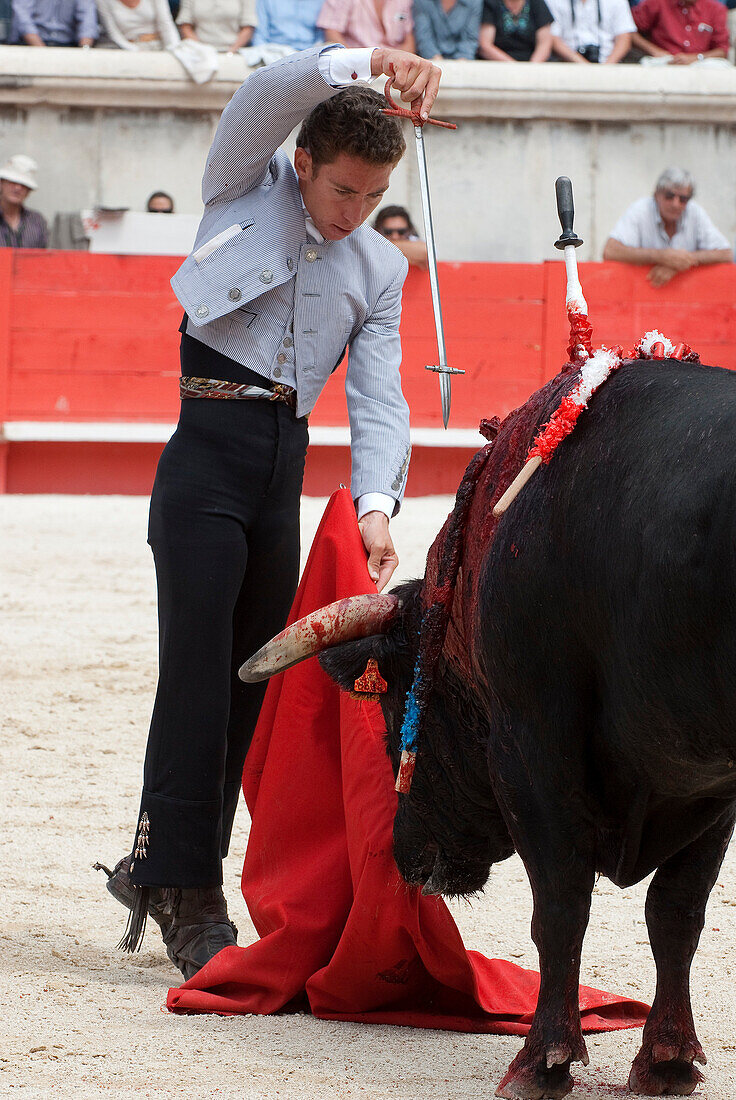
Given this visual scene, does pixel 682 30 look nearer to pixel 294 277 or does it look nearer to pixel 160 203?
pixel 160 203

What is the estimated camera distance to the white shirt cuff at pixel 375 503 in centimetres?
264

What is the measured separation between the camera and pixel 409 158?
10.4 metres

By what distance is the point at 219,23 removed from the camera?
10.6m

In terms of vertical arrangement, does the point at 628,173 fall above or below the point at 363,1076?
above

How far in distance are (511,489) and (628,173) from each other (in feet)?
31.7

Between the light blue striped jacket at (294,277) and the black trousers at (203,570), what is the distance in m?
0.10

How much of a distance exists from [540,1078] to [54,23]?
10.2 meters

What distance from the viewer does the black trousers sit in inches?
100.0

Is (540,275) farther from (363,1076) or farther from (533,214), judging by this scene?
(363,1076)

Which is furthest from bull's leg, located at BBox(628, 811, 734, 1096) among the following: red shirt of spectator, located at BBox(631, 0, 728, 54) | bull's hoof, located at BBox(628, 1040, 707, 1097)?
red shirt of spectator, located at BBox(631, 0, 728, 54)

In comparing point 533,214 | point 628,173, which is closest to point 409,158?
point 533,214

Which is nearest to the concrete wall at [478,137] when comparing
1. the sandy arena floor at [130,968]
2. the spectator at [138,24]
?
the spectator at [138,24]

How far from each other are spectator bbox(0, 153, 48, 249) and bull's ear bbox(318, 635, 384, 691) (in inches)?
302

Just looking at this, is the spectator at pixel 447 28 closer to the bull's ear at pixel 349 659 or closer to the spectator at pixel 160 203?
the spectator at pixel 160 203
